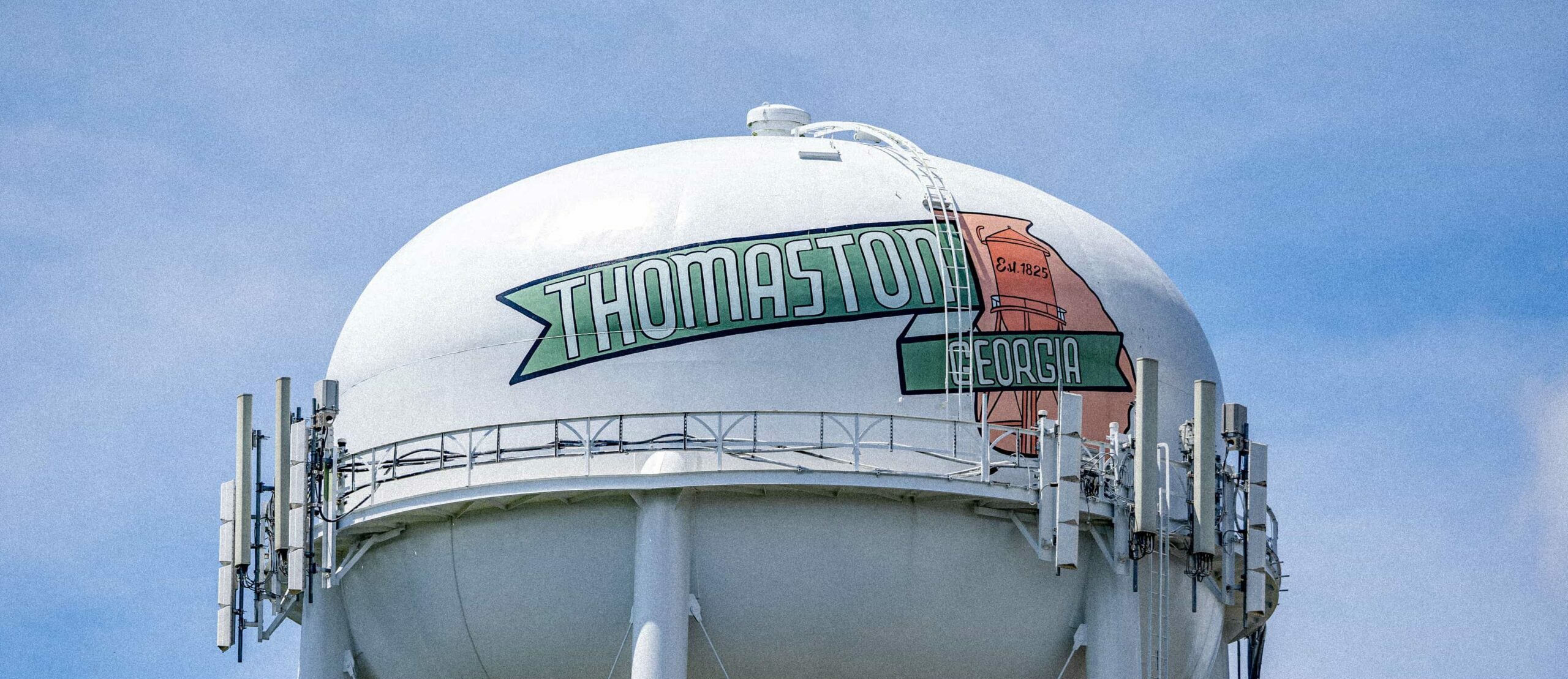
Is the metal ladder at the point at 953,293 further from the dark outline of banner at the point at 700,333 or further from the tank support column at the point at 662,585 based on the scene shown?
the tank support column at the point at 662,585

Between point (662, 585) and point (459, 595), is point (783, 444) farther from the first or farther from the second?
point (459, 595)

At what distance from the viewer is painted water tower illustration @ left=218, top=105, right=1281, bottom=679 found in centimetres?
3884

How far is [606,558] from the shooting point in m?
39.1

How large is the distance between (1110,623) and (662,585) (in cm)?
592

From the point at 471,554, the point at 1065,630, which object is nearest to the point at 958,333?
the point at 1065,630

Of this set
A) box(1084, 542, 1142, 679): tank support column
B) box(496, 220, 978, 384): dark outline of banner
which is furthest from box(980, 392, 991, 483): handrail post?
box(1084, 542, 1142, 679): tank support column

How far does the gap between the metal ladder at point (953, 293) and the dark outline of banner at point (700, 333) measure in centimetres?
Answer: 13

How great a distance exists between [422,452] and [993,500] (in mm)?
7717

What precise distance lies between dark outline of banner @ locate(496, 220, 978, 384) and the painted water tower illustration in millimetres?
33

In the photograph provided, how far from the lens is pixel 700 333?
1556 inches

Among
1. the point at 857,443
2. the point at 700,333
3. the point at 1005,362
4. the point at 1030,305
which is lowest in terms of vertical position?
the point at 857,443

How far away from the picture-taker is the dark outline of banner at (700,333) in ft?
129

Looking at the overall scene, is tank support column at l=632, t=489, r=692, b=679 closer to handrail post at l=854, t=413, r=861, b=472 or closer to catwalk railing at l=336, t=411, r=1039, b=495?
catwalk railing at l=336, t=411, r=1039, b=495

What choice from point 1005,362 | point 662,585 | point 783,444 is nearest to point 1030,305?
point 1005,362
